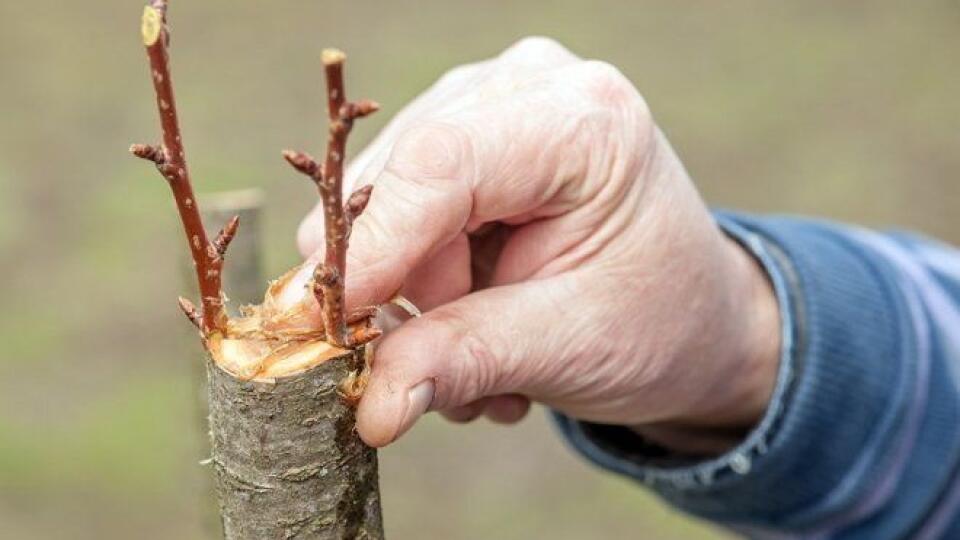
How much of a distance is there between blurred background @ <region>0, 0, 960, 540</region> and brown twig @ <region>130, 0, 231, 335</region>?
366 cm

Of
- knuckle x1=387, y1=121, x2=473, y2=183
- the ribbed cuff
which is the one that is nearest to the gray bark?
knuckle x1=387, y1=121, x2=473, y2=183

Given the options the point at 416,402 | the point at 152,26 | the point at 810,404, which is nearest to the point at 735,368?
the point at 810,404

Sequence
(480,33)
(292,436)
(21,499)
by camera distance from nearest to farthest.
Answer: (292,436) < (21,499) < (480,33)

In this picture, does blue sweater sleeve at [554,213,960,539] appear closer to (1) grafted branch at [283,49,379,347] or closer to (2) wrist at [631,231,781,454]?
(2) wrist at [631,231,781,454]

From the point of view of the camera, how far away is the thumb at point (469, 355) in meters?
1.58

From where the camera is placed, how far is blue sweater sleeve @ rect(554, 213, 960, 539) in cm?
238

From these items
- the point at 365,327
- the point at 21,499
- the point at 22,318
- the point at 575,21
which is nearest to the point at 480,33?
the point at 575,21

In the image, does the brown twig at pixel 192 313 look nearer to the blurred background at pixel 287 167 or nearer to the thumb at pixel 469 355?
the thumb at pixel 469 355

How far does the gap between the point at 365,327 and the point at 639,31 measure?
25.1ft

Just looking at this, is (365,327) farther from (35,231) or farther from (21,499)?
(35,231)

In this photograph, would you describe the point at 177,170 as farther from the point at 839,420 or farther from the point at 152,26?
the point at 839,420

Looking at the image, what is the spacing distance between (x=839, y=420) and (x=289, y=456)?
1.38 metres

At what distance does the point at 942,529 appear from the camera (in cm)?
255

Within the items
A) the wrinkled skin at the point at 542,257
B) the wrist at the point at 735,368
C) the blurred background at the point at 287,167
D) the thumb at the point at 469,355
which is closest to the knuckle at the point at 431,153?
the wrinkled skin at the point at 542,257
